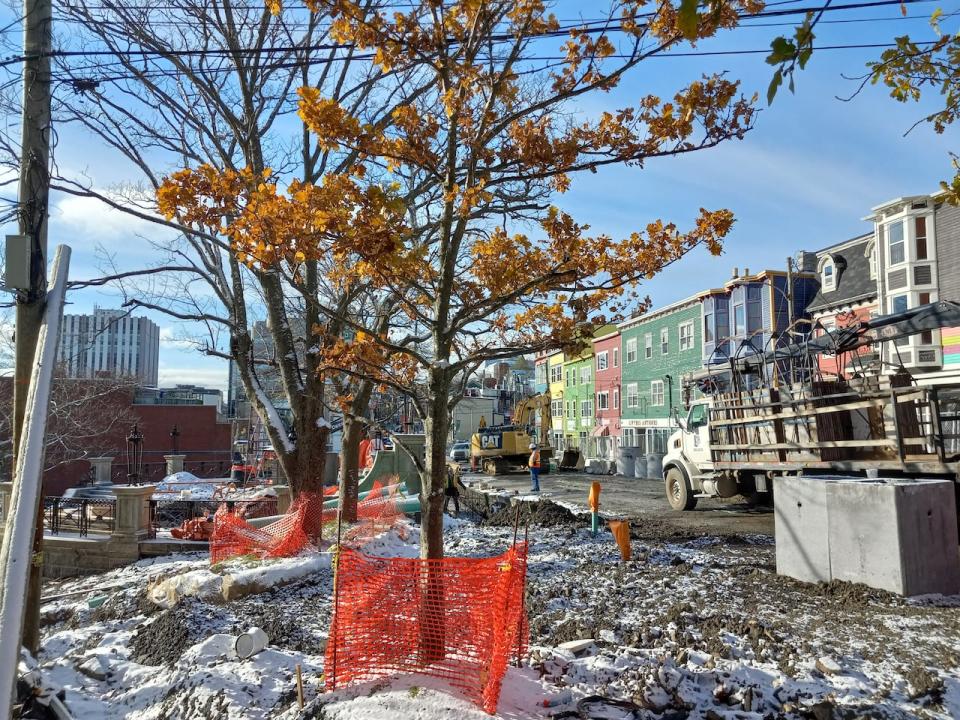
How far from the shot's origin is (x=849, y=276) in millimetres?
28062

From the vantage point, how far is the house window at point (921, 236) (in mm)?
24031

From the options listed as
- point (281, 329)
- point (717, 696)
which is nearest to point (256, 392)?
point (281, 329)

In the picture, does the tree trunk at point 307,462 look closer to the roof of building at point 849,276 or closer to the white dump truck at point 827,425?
the white dump truck at point 827,425

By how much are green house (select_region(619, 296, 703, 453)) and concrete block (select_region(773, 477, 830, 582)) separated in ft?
90.8

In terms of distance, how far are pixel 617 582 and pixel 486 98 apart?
5.63 m

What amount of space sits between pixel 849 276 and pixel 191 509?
2658cm

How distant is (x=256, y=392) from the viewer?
1181 cm

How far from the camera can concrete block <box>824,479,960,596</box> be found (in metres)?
6.66

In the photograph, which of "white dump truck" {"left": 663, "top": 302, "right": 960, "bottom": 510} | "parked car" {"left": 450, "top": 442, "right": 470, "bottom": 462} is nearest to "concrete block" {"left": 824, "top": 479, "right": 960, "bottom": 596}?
"white dump truck" {"left": 663, "top": 302, "right": 960, "bottom": 510}

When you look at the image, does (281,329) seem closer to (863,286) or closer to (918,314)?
(918,314)

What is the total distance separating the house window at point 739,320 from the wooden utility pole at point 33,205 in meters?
31.0

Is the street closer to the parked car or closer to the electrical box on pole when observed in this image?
the electrical box on pole

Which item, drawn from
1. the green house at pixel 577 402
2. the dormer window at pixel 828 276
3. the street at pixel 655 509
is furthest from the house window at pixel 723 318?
the green house at pixel 577 402

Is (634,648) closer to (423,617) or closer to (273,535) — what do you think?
(423,617)
